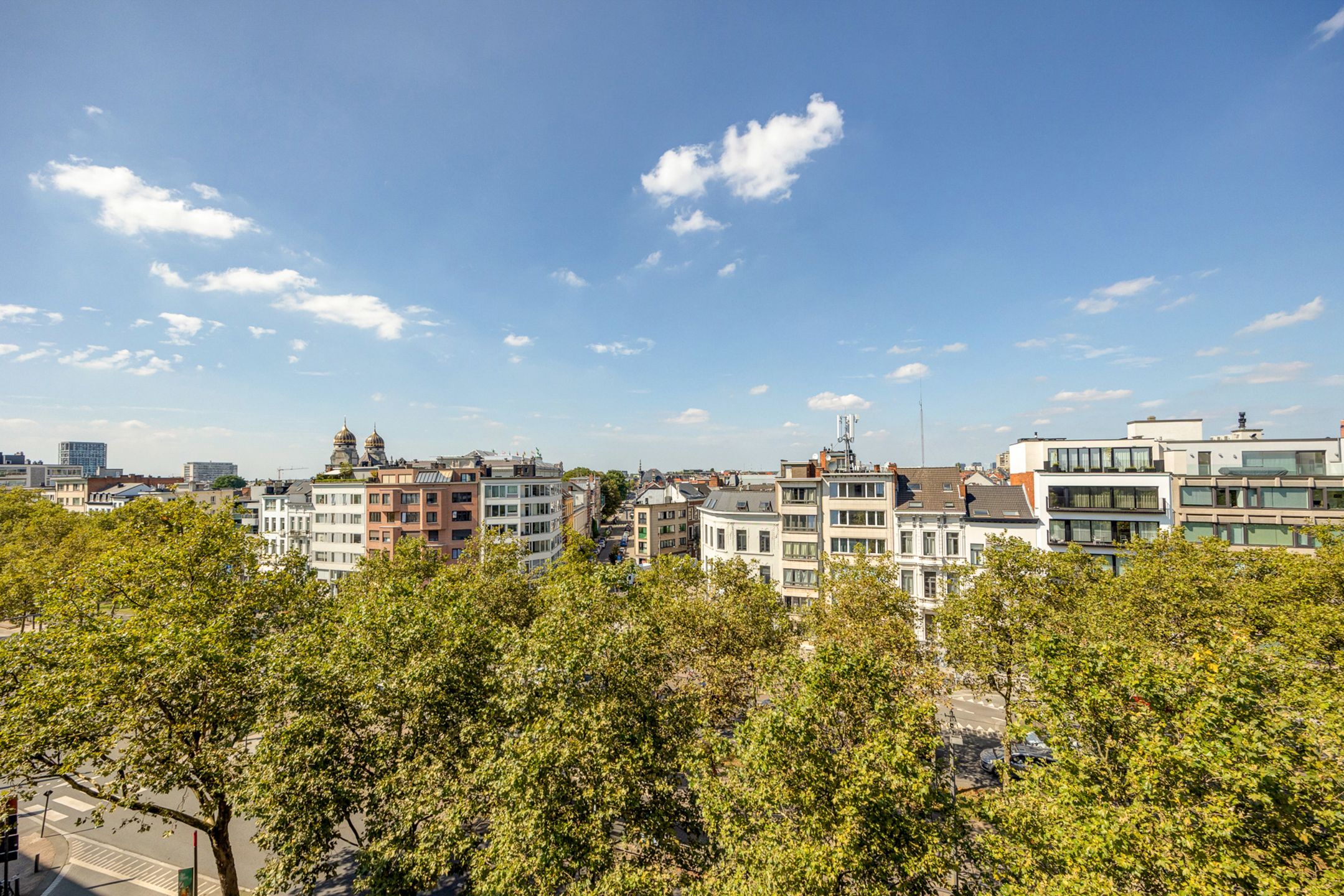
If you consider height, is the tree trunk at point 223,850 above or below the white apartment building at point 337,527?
below

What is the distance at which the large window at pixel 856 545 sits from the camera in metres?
55.9

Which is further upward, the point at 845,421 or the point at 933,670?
the point at 845,421

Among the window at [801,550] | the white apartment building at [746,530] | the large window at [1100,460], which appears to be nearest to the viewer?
the large window at [1100,460]

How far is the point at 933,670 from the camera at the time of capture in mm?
28172

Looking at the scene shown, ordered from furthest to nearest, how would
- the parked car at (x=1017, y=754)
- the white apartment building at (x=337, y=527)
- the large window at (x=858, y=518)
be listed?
the white apartment building at (x=337, y=527)
the large window at (x=858, y=518)
the parked car at (x=1017, y=754)

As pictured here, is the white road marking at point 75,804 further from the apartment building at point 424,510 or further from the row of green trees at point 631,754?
the apartment building at point 424,510

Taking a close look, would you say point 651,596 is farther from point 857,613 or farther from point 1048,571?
point 1048,571

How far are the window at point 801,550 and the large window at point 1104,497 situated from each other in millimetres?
24878

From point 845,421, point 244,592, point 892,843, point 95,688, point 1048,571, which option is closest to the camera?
point 892,843

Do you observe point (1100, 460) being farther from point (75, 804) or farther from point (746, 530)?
point (75, 804)

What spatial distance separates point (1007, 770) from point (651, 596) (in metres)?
21.9

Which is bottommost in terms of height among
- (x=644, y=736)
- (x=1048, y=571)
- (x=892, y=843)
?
(x=892, y=843)

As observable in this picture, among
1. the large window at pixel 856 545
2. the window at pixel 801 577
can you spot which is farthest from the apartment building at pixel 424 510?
the large window at pixel 856 545

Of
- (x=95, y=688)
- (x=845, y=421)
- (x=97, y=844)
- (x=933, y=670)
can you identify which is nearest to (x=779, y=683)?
(x=933, y=670)
